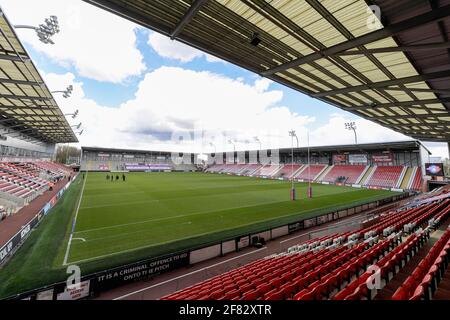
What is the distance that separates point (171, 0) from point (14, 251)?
14687mm

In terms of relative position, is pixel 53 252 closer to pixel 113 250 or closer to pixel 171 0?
pixel 113 250

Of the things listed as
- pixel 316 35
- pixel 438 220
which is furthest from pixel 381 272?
pixel 438 220

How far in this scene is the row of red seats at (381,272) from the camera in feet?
15.8

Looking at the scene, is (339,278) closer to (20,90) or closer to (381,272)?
(381,272)

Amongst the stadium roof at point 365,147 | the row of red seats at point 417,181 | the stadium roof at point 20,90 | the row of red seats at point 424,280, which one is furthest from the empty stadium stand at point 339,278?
the stadium roof at point 365,147

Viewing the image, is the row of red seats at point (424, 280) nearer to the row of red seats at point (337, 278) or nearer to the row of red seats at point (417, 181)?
the row of red seats at point (337, 278)

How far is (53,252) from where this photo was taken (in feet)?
39.0

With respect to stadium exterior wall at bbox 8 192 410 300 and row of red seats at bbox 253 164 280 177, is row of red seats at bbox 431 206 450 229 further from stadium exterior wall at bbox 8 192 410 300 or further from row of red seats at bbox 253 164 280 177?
row of red seats at bbox 253 164 280 177

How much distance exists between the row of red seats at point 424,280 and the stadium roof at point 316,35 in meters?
6.22

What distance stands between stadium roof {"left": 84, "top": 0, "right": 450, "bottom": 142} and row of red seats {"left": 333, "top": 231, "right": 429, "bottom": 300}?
6589 mm

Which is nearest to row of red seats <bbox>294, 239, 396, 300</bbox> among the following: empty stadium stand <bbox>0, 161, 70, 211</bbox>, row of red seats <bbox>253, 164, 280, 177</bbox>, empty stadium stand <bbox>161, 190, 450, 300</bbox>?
empty stadium stand <bbox>161, 190, 450, 300</bbox>

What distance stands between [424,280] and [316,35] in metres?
7.88

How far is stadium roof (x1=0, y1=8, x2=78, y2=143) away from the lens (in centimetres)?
1090
